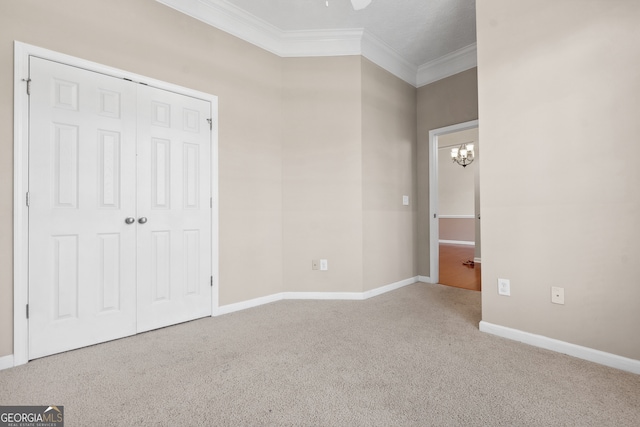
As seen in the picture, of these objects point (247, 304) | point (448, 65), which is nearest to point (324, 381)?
point (247, 304)

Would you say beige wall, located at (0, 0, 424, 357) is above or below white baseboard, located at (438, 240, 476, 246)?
above

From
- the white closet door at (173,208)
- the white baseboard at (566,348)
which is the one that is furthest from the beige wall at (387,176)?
the white closet door at (173,208)

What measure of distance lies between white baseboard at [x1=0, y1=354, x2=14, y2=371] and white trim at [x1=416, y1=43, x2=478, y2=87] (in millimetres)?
4999

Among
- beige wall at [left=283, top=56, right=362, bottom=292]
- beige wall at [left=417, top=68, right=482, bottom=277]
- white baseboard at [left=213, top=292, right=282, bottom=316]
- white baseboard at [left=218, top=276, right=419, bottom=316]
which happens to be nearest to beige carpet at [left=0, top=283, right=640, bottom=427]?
white baseboard at [left=213, top=292, right=282, bottom=316]

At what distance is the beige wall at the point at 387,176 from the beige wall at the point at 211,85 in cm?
103

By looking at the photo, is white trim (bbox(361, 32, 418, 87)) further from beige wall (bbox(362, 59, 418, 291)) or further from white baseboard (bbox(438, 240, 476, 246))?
white baseboard (bbox(438, 240, 476, 246))

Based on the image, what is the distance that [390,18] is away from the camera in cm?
317

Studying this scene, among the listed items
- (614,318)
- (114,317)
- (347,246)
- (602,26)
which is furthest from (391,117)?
(114,317)

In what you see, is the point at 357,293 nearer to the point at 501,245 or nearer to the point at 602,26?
the point at 501,245

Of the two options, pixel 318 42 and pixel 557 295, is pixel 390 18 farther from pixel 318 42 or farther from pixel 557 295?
pixel 557 295

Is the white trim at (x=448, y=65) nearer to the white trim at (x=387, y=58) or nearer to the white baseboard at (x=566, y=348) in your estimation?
the white trim at (x=387, y=58)

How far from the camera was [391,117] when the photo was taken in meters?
3.90

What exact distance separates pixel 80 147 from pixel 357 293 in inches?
112

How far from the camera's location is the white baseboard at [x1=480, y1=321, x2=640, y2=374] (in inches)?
71.6
